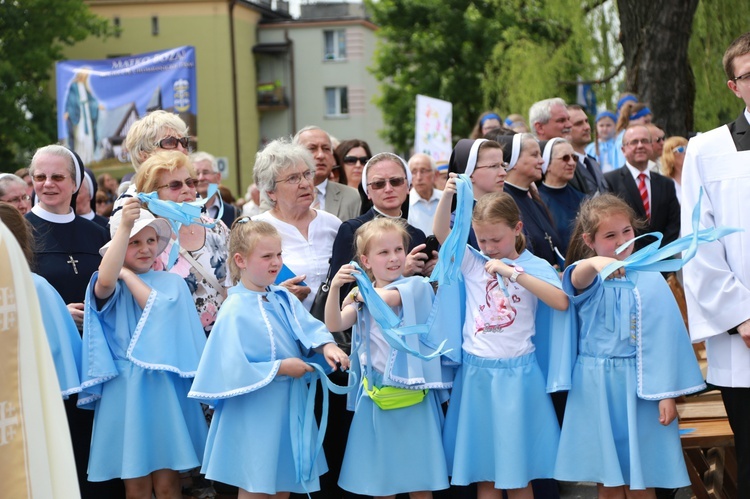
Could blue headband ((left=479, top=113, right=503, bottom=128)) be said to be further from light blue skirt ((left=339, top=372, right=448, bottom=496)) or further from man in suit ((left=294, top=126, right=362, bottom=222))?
light blue skirt ((left=339, top=372, right=448, bottom=496))

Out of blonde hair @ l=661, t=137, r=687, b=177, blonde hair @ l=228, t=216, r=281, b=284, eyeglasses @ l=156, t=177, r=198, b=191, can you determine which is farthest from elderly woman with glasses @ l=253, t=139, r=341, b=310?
blonde hair @ l=661, t=137, r=687, b=177

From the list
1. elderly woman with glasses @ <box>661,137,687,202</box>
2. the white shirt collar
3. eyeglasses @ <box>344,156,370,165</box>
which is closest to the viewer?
eyeglasses @ <box>344,156,370,165</box>

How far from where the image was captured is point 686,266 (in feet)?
15.7

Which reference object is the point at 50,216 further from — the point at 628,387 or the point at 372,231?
the point at 628,387

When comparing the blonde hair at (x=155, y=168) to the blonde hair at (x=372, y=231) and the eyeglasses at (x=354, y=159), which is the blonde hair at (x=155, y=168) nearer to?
the blonde hair at (x=372, y=231)

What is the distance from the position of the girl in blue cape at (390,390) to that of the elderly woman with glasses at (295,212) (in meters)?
0.66

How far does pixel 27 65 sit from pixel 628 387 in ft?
114

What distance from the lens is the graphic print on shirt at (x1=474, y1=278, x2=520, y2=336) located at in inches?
211

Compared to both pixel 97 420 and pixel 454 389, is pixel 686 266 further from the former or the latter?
pixel 97 420

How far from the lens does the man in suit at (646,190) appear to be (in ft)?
27.0

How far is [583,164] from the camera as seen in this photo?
27.9 ft

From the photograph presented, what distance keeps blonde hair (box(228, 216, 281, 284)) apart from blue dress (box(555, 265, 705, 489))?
5.40ft

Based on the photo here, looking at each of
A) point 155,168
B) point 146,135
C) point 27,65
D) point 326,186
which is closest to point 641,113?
point 326,186

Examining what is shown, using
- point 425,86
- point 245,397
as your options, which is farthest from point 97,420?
point 425,86
